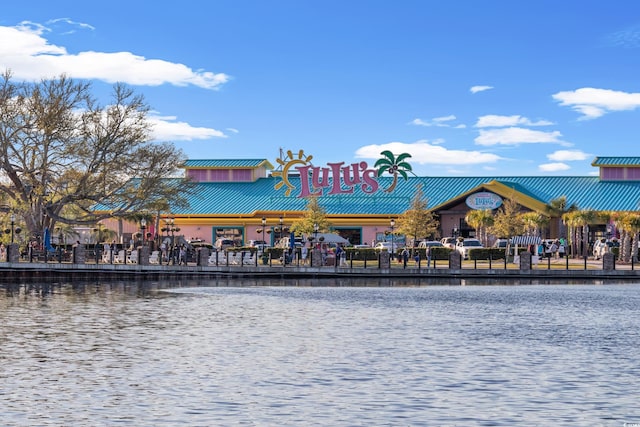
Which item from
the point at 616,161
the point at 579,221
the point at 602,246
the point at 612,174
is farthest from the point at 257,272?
the point at 616,161

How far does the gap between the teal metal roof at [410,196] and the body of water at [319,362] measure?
5103cm

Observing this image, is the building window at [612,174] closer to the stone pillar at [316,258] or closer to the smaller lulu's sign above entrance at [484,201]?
the smaller lulu's sign above entrance at [484,201]

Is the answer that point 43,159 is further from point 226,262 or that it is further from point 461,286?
point 461,286

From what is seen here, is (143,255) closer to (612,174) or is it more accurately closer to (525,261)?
(525,261)

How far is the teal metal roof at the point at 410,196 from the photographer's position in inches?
3541

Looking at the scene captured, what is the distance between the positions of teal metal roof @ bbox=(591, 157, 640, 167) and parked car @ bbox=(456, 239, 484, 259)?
84.4ft

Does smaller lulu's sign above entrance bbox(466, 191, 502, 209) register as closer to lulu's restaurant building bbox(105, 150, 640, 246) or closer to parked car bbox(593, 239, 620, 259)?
lulu's restaurant building bbox(105, 150, 640, 246)

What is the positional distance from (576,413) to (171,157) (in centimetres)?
5301

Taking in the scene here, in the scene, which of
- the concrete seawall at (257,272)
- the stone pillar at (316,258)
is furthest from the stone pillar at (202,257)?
the stone pillar at (316,258)

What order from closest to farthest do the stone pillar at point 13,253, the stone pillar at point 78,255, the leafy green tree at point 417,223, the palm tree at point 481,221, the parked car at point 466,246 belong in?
1. the stone pillar at point 13,253
2. the stone pillar at point 78,255
3. the parked car at point 466,246
4. the leafy green tree at point 417,223
5. the palm tree at point 481,221

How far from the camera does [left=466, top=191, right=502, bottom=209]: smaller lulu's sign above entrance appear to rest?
87.2 meters

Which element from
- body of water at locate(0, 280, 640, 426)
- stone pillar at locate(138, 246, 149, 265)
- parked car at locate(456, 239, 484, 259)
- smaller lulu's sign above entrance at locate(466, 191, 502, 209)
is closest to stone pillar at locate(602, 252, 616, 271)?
parked car at locate(456, 239, 484, 259)

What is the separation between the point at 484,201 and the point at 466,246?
15016mm

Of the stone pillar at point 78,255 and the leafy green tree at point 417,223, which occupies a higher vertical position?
the leafy green tree at point 417,223
